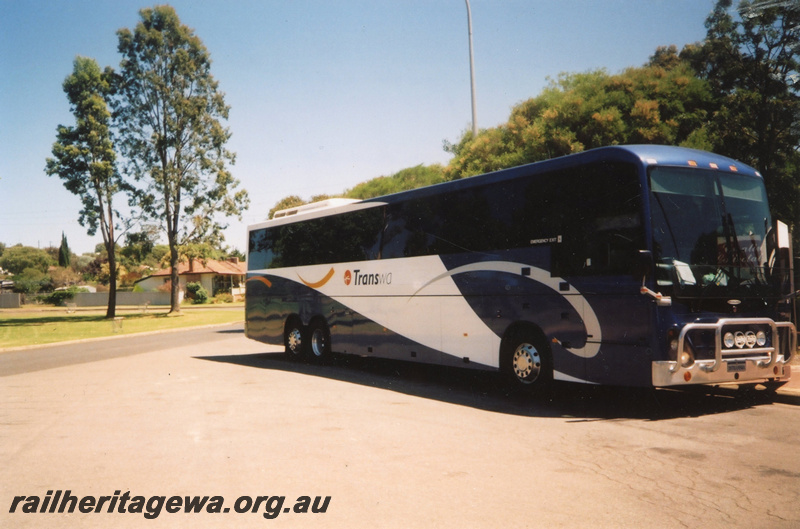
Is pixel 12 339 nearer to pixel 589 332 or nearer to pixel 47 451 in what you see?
pixel 47 451

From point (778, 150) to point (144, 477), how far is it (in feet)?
61.2

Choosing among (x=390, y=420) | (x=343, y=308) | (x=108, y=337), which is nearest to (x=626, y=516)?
(x=390, y=420)

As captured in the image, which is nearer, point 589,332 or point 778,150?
point 589,332

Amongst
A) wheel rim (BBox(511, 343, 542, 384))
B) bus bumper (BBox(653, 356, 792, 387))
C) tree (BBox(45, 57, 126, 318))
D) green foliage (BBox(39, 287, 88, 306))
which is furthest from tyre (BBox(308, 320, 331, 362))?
green foliage (BBox(39, 287, 88, 306))

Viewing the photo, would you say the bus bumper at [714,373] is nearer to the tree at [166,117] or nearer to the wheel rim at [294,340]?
the wheel rim at [294,340]

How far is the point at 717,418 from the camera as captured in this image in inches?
327

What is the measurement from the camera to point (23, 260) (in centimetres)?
10506

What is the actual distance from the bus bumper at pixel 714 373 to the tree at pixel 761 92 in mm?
10181

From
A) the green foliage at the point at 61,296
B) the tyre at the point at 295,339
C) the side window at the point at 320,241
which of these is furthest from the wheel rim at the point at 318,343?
the green foliage at the point at 61,296

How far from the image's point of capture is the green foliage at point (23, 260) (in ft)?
344

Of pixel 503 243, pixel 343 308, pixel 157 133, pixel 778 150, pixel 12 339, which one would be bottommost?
pixel 12 339

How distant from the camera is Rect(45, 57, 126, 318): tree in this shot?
39094mm

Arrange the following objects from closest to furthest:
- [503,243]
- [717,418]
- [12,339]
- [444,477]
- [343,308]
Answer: [444,477], [717,418], [503,243], [343,308], [12,339]

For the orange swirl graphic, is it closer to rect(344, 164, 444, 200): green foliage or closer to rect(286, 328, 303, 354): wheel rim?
rect(286, 328, 303, 354): wheel rim
